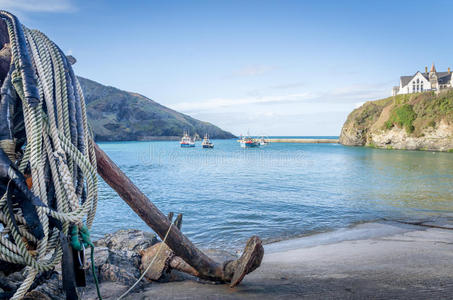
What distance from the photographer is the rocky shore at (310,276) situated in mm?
3859

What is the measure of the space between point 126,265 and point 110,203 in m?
14.0

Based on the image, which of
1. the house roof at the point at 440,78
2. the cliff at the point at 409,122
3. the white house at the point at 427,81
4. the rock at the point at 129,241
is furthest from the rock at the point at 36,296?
the house roof at the point at 440,78

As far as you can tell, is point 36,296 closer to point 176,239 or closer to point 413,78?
point 176,239

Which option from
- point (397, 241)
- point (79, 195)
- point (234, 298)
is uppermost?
point (79, 195)

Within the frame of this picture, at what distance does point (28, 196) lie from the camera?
2.05 m

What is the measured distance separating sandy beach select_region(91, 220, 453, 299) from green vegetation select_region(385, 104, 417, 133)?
68.4 m

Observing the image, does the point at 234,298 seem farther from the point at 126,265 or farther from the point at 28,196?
the point at 28,196

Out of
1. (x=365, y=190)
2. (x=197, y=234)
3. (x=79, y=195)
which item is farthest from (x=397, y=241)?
(x=365, y=190)

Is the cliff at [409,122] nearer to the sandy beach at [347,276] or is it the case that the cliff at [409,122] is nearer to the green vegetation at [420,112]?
the green vegetation at [420,112]

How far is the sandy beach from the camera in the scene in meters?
3.93

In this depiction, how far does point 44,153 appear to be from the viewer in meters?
2.29

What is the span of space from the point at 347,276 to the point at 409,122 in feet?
239

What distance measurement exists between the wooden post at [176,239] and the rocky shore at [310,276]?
24 centimetres

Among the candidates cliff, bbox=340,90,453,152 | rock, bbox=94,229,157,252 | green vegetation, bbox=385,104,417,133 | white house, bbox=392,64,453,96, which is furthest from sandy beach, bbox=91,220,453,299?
white house, bbox=392,64,453,96
